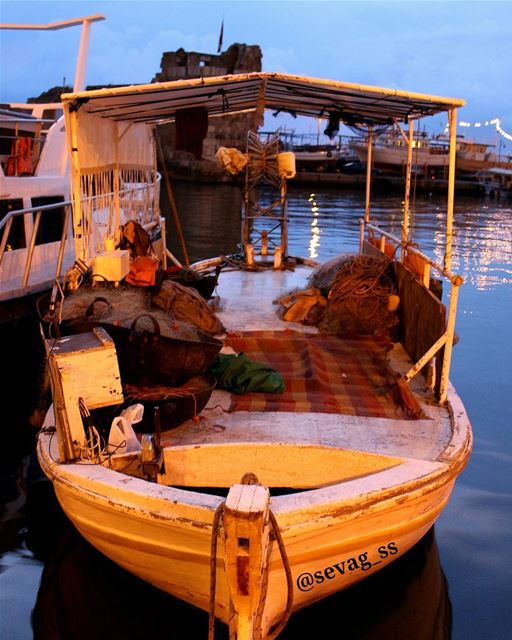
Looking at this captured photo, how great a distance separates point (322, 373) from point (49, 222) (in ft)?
25.5

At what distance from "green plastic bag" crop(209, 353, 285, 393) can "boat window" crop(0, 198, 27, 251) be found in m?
6.15

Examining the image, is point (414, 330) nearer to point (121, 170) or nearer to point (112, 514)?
point (112, 514)

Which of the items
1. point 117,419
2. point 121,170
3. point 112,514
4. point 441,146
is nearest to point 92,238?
point 121,170

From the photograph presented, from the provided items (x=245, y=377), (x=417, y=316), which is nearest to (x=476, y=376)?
(x=417, y=316)

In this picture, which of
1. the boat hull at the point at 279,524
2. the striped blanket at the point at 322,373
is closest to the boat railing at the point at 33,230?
the striped blanket at the point at 322,373

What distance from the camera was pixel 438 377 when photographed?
21.2 feet

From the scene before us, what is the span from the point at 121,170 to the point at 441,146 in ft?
195

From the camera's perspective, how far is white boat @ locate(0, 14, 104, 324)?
11052 mm

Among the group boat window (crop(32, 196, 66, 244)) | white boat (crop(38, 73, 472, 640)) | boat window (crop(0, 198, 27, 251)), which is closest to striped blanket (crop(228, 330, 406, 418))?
white boat (crop(38, 73, 472, 640))

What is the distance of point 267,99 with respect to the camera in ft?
32.9

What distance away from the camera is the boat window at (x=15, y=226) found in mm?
11672

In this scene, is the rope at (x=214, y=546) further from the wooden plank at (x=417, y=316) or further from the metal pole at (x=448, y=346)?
the wooden plank at (x=417, y=316)

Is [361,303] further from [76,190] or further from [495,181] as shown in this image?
[495,181]

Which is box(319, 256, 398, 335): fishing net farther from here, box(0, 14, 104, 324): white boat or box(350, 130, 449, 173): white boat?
box(350, 130, 449, 173): white boat
